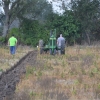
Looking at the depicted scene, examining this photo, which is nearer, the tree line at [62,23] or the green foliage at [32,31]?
the tree line at [62,23]

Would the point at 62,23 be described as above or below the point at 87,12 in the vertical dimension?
below

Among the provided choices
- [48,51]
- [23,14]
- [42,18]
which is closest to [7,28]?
[23,14]

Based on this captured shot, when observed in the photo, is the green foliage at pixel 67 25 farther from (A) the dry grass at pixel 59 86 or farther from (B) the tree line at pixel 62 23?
(A) the dry grass at pixel 59 86

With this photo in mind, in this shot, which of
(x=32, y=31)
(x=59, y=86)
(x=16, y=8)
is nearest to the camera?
(x=59, y=86)

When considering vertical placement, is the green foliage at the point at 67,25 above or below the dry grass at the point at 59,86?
above

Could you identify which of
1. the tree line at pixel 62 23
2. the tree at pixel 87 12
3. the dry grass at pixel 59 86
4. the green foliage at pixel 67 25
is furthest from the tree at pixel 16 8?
the dry grass at pixel 59 86

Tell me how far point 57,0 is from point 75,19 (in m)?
3.05

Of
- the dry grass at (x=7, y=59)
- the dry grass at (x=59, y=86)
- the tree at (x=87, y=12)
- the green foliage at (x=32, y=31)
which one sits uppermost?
the tree at (x=87, y=12)

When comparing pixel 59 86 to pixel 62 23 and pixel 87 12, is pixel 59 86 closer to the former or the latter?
pixel 87 12

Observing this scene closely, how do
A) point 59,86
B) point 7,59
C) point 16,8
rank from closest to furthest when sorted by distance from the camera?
point 59,86, point 7,59, point 16,8

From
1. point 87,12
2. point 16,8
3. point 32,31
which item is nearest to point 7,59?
point 16,8

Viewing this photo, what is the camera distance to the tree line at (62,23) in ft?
122

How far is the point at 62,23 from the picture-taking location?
38.1 meters

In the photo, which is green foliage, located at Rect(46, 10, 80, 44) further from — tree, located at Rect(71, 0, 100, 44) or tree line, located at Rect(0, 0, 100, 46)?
tree, located at Rect(71, 0, 100, 44)
